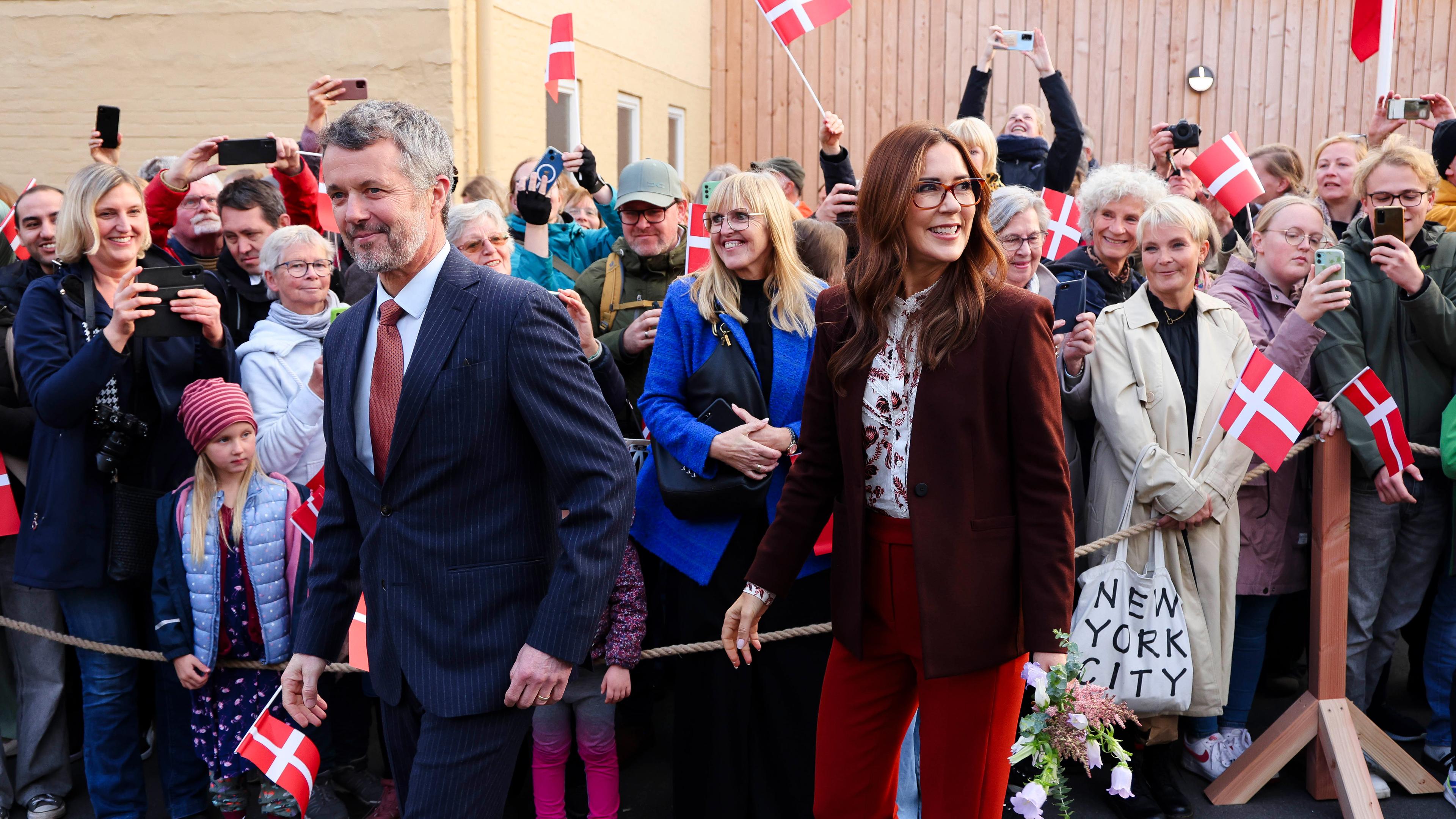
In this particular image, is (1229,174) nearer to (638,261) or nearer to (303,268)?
(638,261)

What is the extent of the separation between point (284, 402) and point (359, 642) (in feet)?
3.73

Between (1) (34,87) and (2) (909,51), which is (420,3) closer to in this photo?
(1) (34,87)

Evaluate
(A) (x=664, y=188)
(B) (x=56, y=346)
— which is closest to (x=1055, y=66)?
(A) (x=664, y=188)

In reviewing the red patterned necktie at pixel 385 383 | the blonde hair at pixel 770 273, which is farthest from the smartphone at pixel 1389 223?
the red patterned necktie at pixel 385 383

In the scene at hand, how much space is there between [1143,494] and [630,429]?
192cm

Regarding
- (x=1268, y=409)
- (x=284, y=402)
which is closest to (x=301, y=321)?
(x=284, y=402)

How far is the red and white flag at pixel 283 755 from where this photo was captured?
3344 millimetres

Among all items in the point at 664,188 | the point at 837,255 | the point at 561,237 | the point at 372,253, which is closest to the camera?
the point at 372,253

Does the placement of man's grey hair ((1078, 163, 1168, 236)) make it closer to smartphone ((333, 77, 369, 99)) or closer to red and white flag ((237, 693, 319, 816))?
smartphone ((333, 77, 369, 99))

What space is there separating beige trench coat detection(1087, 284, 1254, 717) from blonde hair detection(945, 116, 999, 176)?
91 centimetres

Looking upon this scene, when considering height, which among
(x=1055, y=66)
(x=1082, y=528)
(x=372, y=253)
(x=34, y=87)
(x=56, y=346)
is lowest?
(x=1082, y=528)

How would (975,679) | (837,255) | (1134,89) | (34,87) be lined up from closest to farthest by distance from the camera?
1. (975,679)
2. (837,255)
3. (34,87)
4. (1134,89)

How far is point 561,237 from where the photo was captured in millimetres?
6148

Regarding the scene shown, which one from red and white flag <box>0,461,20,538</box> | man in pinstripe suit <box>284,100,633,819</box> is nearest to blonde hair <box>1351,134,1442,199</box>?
man in pinstripe suit <box>284,100,633,819</box>
